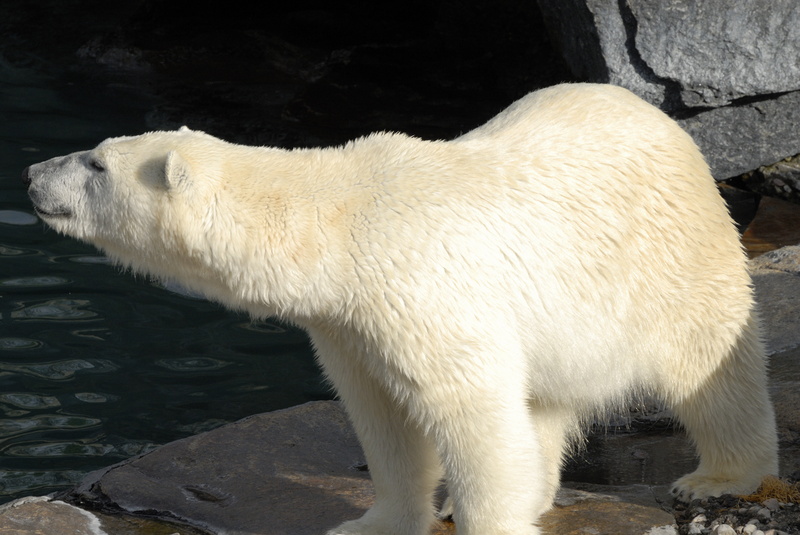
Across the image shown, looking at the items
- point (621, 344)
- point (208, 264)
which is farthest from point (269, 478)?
point (621, 344)

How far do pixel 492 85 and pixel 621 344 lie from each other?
21.2 feet

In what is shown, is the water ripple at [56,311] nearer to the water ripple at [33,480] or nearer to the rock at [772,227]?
the water ripple at [33,480]

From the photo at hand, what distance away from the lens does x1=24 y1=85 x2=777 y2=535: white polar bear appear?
9.10 feet

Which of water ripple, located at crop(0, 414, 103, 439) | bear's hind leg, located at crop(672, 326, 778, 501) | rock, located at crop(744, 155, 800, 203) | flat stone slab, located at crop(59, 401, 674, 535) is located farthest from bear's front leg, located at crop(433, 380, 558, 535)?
rock, located at crop(744, 155, 800, 203)

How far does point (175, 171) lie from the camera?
9.18 ft

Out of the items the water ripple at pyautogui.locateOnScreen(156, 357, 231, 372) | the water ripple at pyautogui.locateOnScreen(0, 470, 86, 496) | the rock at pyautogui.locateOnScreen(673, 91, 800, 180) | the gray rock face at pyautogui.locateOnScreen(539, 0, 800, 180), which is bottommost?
the water ripple at pyautogui.locateOnScreen(0, 470, 86, 496)

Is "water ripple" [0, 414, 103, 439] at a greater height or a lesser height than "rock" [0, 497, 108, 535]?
greater

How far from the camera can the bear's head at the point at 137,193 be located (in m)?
2.84

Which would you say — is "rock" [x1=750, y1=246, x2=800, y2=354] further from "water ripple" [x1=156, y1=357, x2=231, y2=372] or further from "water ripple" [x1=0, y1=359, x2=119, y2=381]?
"water ripple" [x1=0, y1=359, x2=119, y2=381]

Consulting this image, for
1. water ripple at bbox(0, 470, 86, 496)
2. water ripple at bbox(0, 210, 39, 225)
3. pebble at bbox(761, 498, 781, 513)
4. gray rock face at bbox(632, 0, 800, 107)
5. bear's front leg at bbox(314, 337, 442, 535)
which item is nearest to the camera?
bear's front leg at bbox(314, 337, 442, 535)

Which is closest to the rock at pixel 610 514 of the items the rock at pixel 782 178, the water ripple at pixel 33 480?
the water ripple at pixel 33 480

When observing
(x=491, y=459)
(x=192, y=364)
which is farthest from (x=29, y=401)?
(x=491, y=459)

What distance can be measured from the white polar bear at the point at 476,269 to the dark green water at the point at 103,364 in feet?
5.62

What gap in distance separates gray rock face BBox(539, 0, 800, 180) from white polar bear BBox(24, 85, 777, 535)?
2.35 metres
